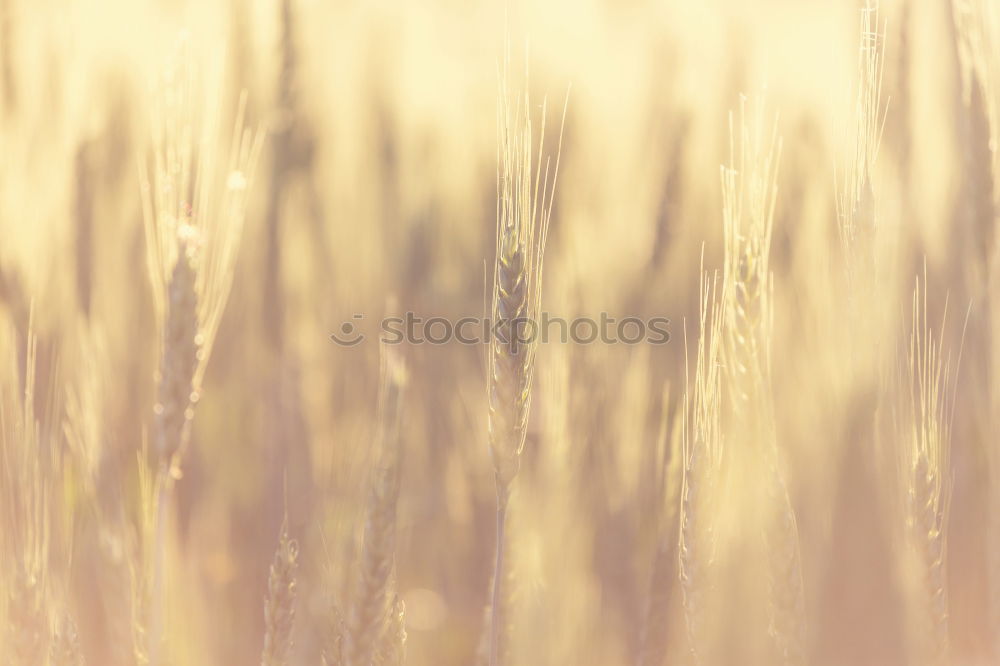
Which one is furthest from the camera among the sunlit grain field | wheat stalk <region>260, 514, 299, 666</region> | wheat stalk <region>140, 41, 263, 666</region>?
the sunlit grain field

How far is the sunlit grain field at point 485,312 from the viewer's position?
0.92 metres

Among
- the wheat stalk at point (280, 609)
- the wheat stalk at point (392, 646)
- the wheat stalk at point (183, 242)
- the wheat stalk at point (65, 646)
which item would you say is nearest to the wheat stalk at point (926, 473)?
the wheat stalk at point (392, 646)

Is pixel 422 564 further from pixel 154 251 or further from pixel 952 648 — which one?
pixel 952 648

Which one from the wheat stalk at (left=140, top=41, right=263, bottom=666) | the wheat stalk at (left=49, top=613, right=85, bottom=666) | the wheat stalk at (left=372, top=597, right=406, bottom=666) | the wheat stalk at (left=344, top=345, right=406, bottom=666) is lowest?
the wheat stalk at (left=49, top=613, right=85, bottom=666)

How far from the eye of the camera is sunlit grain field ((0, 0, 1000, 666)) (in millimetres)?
922

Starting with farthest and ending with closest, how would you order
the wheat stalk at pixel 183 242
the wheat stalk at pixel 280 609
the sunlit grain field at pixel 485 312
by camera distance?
1. the sunlit grain field at pixel 485 312
2. the wheat stalk at pixel 280 609
3. the wheat stalk at pixel 183 242

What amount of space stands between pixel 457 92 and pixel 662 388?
533 mm

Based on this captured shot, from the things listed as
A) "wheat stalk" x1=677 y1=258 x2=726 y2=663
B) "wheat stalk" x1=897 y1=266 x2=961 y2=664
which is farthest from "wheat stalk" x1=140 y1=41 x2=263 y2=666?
"wheat stalk" x1=897 y1=266 x2=961 y2=664

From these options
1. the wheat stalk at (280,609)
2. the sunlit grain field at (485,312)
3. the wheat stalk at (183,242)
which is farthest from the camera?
the sunlit grain field at (485,312)

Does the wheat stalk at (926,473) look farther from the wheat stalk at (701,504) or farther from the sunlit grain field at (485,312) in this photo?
the wheat stalk at (701,504)

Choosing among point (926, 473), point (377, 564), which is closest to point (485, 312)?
point (377, 564)

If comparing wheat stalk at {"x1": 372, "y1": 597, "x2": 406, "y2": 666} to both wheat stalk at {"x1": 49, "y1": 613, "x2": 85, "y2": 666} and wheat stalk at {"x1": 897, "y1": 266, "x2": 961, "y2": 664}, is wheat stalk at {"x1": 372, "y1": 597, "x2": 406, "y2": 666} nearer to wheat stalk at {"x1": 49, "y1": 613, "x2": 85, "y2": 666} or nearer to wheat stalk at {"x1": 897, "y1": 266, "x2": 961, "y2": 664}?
wheat stalk at {"x1": 49, "y1": 613, "x2": 85, "y2": 666}

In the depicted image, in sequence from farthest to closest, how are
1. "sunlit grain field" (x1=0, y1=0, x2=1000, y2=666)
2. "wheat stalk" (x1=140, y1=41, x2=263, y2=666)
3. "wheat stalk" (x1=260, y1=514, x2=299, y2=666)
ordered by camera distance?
"sunlit grain field" (x1=0, y1=0, x2=1000, y2=666) < "wheat stalk" (x1=260, y1=514, x2=299, y2=666) < "wheat stalk" (x1=140, y1=41, x2=263, y2=666)

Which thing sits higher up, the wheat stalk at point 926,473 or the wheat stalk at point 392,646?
the wheat stalk at point 926,473
